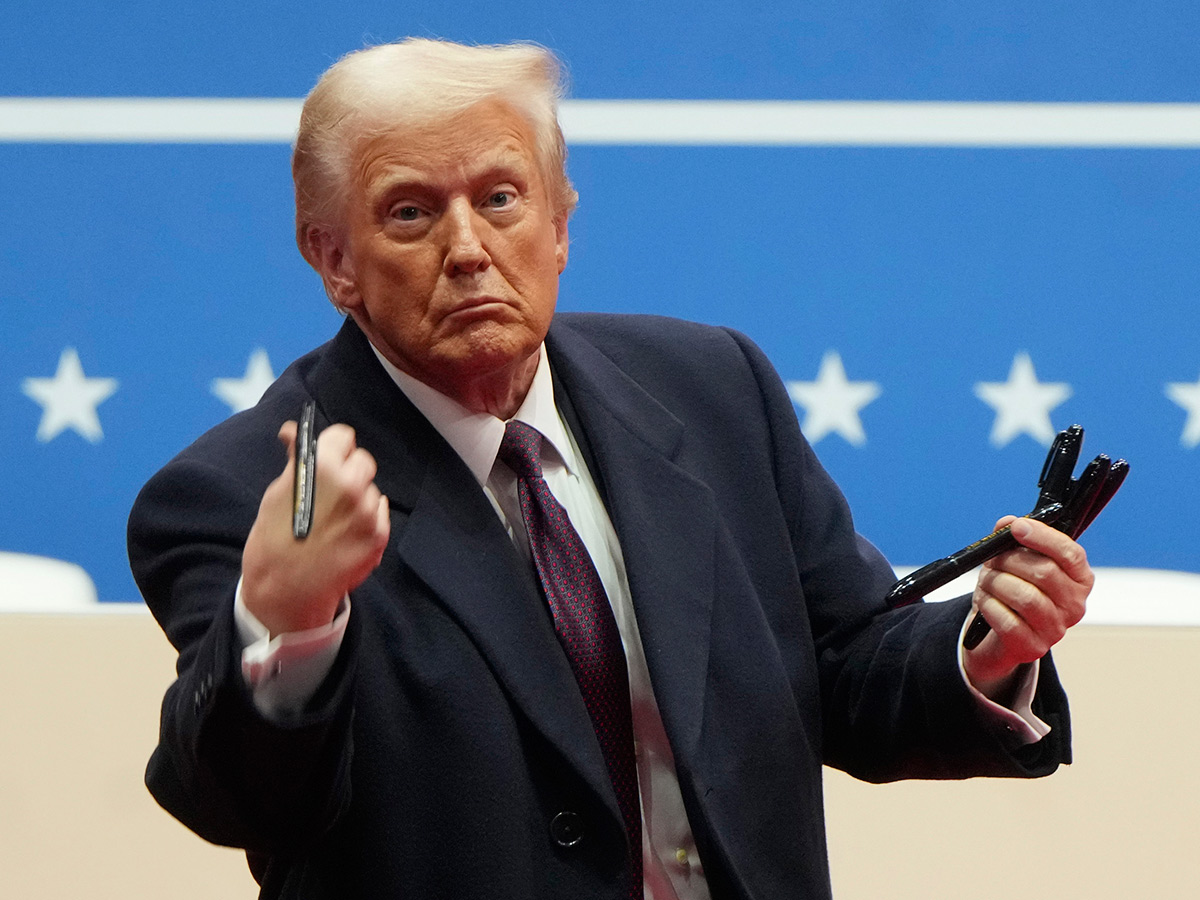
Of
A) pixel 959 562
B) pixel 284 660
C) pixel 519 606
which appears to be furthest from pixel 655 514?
pixel 284 660

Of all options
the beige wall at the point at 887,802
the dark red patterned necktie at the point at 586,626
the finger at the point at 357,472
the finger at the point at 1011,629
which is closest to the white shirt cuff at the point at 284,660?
the finger at the point at 357,472

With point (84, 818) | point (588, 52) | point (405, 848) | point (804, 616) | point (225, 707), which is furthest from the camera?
point (588, 52)

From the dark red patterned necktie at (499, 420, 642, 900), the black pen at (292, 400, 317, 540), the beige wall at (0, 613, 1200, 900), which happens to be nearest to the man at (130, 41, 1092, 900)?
the dark red patterned necktie at (499, 420, 642, 900)

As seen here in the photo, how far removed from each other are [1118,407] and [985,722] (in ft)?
3.08

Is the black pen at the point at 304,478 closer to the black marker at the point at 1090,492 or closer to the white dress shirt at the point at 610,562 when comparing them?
the white dress shirt at the point at 610,562

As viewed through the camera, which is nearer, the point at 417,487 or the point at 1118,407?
the point at 417,487

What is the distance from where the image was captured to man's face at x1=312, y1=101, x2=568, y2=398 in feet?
4.23

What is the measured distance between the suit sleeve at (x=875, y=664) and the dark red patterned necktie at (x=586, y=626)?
0.83 ft

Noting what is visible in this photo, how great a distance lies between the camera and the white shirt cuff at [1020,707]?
1310 mm

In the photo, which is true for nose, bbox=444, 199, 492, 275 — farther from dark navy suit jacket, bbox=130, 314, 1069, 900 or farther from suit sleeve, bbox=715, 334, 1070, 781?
suit sleeve, bbox=715, 334, 1070, 781

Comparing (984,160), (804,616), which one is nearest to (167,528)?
(804,616)

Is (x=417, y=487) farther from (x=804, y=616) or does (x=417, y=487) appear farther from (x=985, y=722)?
(x=985, y=722)

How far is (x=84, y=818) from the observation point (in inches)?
78.4

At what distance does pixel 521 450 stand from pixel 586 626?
0.18 metres
